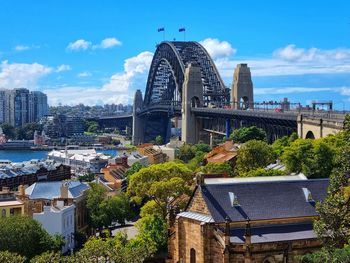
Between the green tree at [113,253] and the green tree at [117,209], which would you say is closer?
the green tree at [113,253]

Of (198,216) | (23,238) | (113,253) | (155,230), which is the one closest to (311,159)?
(155,230)

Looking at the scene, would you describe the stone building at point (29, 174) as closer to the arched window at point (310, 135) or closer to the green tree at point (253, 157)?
the green tree at point (253, 157)

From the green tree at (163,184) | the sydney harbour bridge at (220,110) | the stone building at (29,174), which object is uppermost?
the sydney harbour bridge at (220,110)

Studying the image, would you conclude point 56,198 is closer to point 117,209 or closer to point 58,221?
point 58,221

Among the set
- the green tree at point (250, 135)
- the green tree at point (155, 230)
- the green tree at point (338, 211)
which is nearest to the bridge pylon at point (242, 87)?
the green tree at point (250, 135)

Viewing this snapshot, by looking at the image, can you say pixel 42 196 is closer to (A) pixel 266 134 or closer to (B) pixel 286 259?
(B) pixel 286 259

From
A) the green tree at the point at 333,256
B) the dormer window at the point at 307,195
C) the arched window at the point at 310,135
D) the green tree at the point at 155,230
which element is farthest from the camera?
the arched window at the point at 310,135
